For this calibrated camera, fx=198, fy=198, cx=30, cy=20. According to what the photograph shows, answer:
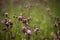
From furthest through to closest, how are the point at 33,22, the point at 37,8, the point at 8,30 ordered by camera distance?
the point at 37,8 → the point at 33,22 → the point at 8,30

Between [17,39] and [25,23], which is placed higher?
[25,23]

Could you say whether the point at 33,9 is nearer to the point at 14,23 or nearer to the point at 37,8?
the point at 37,8

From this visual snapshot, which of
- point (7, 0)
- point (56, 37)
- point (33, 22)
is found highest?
point (7, 0)

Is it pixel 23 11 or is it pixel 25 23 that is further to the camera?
pixel 23 11

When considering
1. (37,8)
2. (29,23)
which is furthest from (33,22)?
(37,8)

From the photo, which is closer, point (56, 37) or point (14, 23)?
point (14, 23)

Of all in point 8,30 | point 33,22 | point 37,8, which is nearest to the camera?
point 8,30

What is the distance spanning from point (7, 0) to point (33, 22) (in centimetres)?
31

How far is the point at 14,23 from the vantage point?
5.62 feet

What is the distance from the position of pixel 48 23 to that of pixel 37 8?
0.60 ft

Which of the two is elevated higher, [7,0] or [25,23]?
[7,0]

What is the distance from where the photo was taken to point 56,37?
183 cm

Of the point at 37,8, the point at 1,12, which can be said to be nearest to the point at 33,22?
the point at 37,8

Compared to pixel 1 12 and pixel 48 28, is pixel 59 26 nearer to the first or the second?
pixel 48 28
